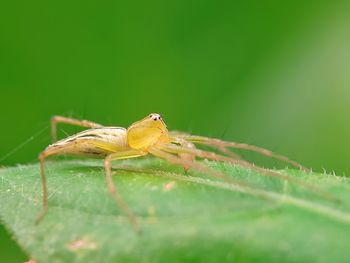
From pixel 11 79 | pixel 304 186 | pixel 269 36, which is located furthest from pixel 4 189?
pixel 269 36

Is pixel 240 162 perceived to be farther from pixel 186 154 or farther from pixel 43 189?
pixel 43 189

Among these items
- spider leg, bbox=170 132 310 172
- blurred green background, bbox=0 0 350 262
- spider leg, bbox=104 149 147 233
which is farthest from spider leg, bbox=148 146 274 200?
blurred green background, bbox=0 0 350 262

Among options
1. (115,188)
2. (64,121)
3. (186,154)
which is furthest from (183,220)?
(64,121)

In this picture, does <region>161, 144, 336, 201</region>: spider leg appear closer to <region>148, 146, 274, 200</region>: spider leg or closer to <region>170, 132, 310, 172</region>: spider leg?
<region>148, 146, 274, 200</region>: spider leg

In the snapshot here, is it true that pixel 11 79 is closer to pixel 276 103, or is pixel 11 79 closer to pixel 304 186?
pixel 276 103

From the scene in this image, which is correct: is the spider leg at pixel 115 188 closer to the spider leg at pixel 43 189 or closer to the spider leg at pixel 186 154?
the spider leg at pixel 186 154

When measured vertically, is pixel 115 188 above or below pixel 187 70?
below

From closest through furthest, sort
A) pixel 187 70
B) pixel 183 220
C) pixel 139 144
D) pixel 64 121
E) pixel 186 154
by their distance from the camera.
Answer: pixel 183 220, pixel 186 154, pixel 139 144, pixel 64 121, pixel 187 70
